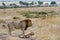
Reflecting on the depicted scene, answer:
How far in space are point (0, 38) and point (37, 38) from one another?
2.71 meters

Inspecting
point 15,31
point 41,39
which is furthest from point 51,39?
point 15,31

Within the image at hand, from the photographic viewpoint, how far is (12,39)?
16.2 meters

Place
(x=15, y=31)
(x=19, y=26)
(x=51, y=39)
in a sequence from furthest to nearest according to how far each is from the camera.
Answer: (x=15, y=31) < (x=19, y=26) < (x=51, y=39)

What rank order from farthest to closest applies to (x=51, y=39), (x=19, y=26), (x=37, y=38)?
1. (x=19, y=26)
2. (x=37, y=38)
3. (x=51, y=39)

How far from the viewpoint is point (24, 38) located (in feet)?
56.2

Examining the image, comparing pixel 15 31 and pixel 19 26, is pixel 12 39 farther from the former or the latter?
pixel 15 31

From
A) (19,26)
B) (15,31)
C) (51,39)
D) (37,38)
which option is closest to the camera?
(51,39)

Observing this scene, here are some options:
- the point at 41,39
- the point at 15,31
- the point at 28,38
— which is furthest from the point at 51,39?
the point at 15,31

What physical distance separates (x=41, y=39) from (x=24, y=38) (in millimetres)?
1428

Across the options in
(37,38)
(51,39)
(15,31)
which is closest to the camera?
(51,39)

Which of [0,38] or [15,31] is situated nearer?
[0,38]

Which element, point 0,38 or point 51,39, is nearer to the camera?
point 51,39

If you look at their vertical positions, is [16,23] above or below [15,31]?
above

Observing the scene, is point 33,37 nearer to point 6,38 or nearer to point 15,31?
point 6,38
